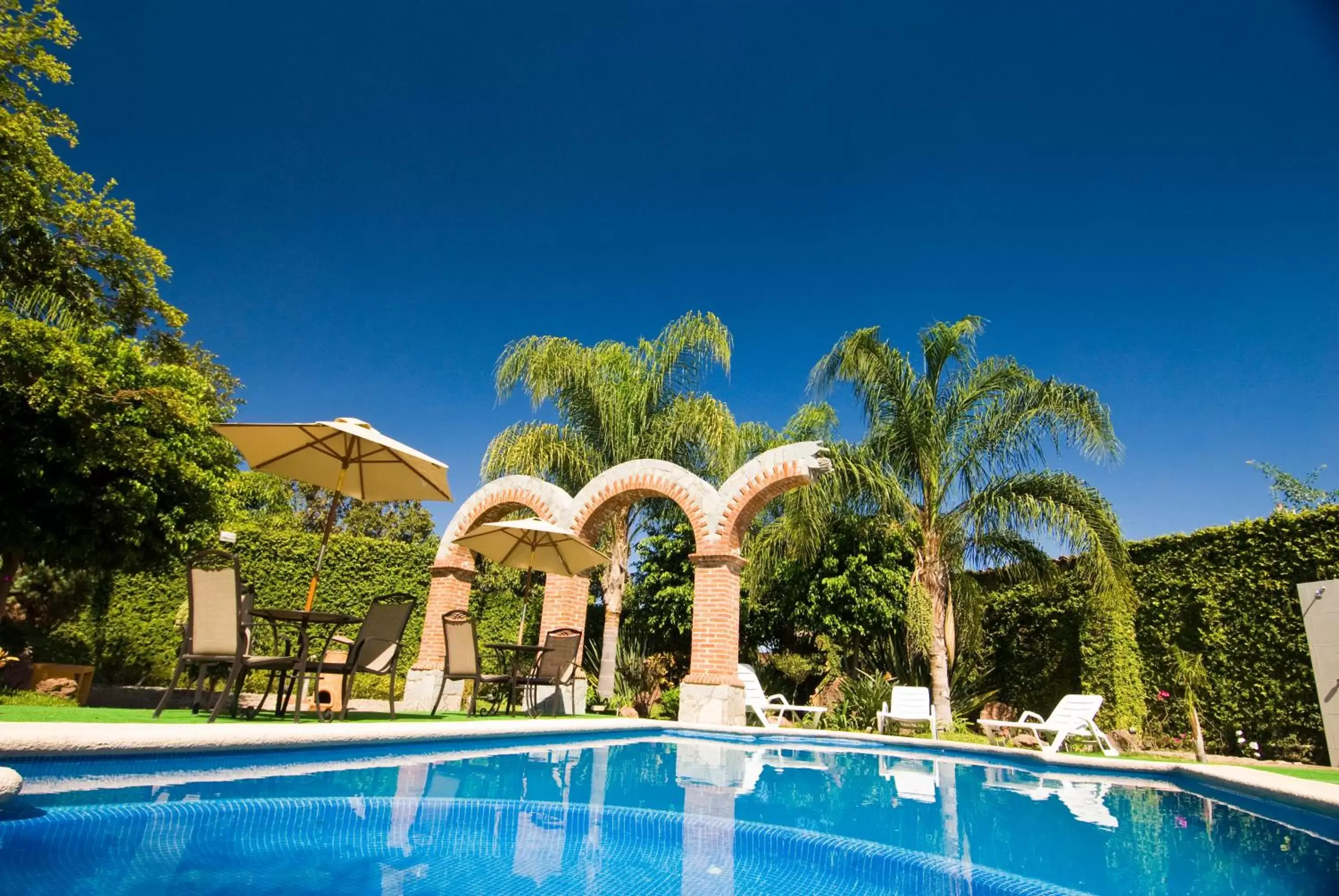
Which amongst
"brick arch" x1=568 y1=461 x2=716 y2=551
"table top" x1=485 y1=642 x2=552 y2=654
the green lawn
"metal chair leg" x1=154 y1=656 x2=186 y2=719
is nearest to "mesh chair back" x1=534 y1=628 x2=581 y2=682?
"table top" x1=485 y1=642 x2=552 y2=654

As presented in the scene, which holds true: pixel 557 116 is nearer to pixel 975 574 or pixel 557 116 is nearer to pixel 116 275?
pixel 116 275

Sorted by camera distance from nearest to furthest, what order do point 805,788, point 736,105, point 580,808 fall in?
point 580,808 < point 805,788 < point 736,105

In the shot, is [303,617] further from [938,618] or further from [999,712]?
[999,712]

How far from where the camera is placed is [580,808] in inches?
167

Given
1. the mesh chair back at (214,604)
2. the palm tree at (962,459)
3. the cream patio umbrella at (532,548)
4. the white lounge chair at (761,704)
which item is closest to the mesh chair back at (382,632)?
the mesh chair back at (214,604)

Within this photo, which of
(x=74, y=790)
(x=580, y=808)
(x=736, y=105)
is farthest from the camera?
(x=736, y=105)

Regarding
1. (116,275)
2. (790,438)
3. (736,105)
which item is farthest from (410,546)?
(736,105)

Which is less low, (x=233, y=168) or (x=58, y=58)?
(x=58, y=58)

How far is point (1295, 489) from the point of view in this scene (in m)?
27.6

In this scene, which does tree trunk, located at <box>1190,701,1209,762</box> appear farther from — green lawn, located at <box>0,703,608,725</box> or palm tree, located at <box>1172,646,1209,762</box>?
green lawn, located at <box>0,703,608,725</box>

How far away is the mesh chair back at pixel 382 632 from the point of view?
6613 mm

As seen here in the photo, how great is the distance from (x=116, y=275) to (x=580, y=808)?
17.0 metres

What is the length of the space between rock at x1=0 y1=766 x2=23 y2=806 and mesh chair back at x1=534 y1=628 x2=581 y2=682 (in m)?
7.28

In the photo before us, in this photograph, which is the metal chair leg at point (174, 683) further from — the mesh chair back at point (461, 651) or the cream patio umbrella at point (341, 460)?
the mesh chair back at point (461, 651)
